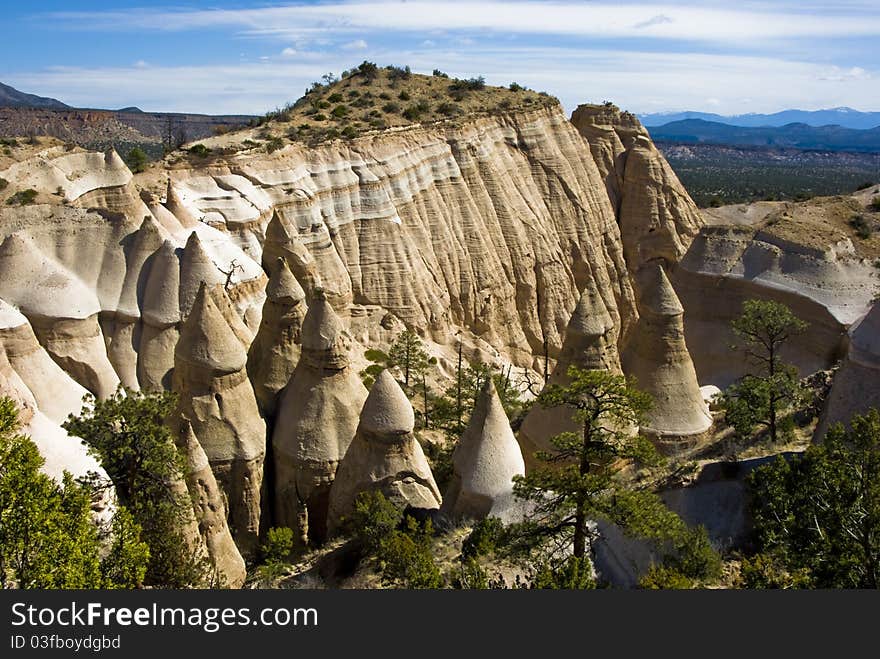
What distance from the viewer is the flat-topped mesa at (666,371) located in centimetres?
1861

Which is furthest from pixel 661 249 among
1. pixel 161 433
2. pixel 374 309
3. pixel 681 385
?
pixel 161 433

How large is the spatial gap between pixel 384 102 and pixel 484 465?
3293 cm

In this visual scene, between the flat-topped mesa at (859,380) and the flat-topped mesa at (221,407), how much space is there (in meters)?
11.2

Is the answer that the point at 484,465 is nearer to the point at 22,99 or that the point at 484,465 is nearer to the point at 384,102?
the point at 384,102

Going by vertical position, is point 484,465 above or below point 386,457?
above

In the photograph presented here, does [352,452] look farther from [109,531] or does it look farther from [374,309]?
[374,309]

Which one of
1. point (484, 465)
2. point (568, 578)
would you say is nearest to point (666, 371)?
point (484, 465)

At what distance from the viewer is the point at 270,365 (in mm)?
18062

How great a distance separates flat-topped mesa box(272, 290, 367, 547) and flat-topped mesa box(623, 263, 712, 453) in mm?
7264

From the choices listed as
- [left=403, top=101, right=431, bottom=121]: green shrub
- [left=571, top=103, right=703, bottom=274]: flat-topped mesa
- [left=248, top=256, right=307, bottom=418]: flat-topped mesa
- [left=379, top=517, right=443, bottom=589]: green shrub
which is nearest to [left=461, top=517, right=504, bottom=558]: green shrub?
[left=379, top=517, right=443, bottom=589]: green shrub

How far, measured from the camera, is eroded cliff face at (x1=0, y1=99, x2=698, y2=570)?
53.6 ft

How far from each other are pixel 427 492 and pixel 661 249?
34199 millimetres

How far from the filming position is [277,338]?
1822cm

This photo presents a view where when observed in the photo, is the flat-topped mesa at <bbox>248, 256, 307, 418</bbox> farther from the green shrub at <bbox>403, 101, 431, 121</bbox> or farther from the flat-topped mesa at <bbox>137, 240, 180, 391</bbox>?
the green shrub at <bbox>403, 101, 431, 121</bbox>
